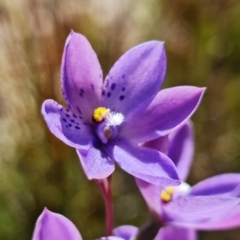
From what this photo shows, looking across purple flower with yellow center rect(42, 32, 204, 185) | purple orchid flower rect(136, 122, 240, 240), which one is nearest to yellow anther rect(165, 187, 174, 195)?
purple orchid flower rect(136, 122, 240, 240)

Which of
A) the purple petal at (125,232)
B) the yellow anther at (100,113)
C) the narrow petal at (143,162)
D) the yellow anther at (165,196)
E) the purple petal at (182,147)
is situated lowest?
the purple petal at (125,232)

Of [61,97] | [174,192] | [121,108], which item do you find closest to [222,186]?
[174,192]

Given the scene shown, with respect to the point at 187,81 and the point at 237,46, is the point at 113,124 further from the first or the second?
the point at 237,46

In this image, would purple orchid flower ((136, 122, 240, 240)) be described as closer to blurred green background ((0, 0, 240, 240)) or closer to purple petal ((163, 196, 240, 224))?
purple petal ((163, 196, 240, 224))

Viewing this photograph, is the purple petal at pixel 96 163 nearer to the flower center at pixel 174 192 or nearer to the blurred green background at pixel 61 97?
the flower center at pixel 174 192

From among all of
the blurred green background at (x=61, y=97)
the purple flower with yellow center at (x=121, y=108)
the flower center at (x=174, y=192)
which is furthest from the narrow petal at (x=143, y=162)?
the blurred green background at (x=61, y=97)

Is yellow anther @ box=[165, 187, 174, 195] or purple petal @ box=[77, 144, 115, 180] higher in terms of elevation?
purple petal @ box=[77, 144, 115, 180]

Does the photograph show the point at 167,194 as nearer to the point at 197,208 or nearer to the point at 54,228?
the point at 197,208
